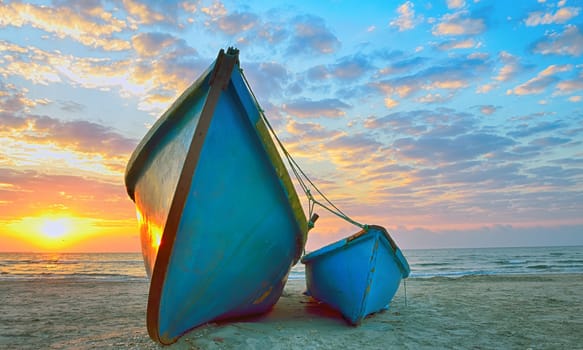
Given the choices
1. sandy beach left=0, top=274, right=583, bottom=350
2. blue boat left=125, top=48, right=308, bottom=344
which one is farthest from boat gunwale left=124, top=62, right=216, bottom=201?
sandy beach left=0, top=274, right=583, bottom=350

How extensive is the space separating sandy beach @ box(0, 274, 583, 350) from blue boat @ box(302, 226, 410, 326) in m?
0.34

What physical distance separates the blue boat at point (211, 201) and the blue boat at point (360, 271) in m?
1.52

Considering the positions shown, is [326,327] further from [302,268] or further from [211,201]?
[302,268]

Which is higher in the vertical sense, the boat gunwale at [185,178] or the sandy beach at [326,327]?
the boat gunwale at [185,178]

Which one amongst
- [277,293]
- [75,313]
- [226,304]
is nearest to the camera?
[226,304]

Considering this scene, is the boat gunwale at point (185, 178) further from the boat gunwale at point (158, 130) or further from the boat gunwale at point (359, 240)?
the boat gunwale at point (359, 240)

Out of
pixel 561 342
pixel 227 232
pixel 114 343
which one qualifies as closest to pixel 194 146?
pixel 227 232

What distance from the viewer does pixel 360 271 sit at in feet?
20.1

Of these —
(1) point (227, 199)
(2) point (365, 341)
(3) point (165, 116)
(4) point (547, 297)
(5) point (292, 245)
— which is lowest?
(4) point (547, 297)

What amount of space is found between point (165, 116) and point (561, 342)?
20.5 ft

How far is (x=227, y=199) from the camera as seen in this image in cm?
439

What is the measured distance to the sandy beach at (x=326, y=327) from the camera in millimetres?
5105

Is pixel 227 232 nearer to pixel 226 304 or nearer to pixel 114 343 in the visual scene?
pixel 226 304

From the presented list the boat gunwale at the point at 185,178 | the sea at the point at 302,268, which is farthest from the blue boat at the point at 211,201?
the sea at the point at 302,268
